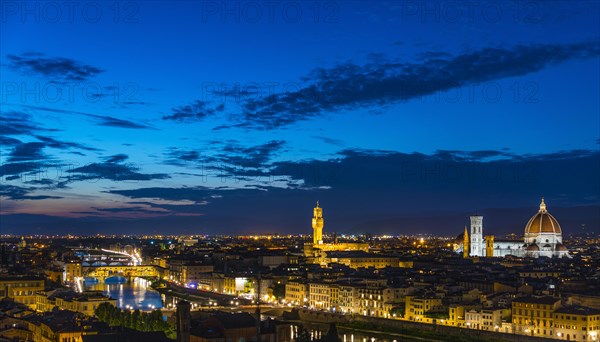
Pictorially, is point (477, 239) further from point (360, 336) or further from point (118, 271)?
point (360, 336)

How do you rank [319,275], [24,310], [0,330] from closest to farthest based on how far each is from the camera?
[0,330]
[24,310]
[319,275]

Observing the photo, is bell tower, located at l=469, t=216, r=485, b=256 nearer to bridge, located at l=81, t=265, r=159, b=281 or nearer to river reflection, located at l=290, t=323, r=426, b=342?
bridge, located at l=81, t=265, r=159, b=281

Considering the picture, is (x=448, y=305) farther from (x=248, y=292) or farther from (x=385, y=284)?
(x=248, y=292)

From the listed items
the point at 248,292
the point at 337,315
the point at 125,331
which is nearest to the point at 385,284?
the point at 337,315

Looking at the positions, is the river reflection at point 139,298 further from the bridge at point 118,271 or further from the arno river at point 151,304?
the bridge at point 118,271

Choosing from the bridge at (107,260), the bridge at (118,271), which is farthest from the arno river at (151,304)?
the bridge at (107,260)

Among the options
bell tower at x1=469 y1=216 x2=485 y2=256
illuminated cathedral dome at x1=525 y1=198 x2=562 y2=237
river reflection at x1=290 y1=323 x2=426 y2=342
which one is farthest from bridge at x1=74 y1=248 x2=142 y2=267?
river reflection at x1=290 y1=323 x2=426 y2=342

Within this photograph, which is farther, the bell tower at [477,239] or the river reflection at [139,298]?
the bell tower at [477,239]
